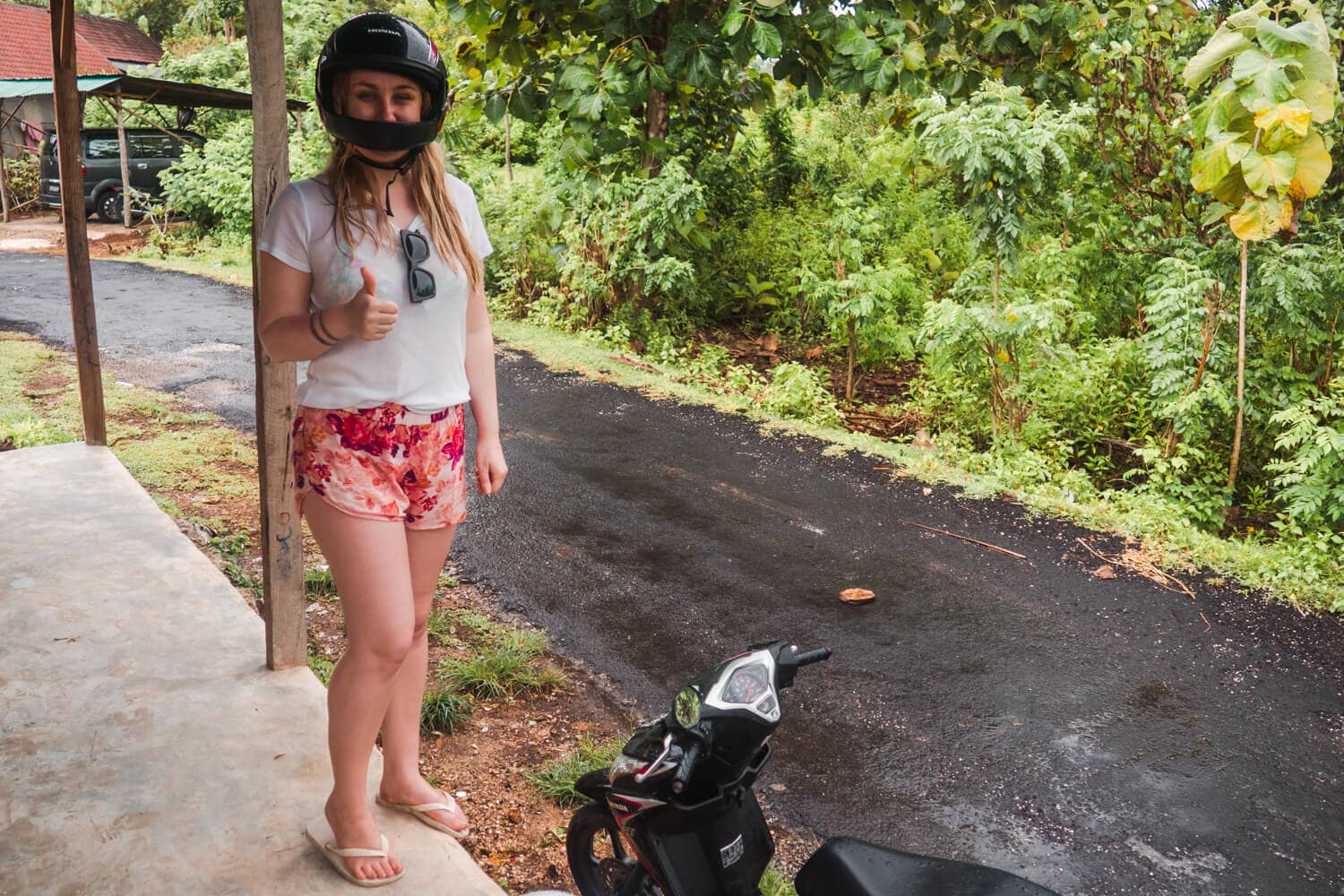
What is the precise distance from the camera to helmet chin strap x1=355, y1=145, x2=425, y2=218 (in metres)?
2.21

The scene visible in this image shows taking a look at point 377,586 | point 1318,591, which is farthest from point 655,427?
point 377,586

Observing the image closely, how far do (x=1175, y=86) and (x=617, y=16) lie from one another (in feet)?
13.0

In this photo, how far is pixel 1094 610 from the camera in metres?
4.77

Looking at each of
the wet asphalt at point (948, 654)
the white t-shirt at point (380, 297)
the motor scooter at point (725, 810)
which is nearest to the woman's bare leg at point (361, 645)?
the white t-shirt at point (380, 297)

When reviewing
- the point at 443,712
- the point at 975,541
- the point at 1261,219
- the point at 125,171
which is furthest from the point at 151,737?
the point at 125,171

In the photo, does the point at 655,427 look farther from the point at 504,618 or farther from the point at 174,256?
the point at 174,256

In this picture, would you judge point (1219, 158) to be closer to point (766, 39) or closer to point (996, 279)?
point (996, 279)

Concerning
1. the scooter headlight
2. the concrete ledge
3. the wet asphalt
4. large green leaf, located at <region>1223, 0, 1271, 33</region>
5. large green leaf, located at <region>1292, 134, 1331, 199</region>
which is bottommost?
the wet asphalt

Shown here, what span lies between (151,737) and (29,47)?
30.1m

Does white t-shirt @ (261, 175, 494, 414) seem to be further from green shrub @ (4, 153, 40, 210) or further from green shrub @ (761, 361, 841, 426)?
green shrub @ (4, 153, 40, 210)

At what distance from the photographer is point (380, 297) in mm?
2193

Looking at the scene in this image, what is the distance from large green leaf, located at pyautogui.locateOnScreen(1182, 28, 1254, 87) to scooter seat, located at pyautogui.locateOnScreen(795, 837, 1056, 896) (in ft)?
18.5

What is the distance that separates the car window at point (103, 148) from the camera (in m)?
18.4

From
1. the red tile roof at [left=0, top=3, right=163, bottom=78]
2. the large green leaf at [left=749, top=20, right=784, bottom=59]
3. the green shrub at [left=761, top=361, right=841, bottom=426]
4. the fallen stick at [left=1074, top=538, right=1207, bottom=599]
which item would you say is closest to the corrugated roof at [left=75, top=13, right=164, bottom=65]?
the red tile roof at [left=0, top=3, right=163, bottom=78]
